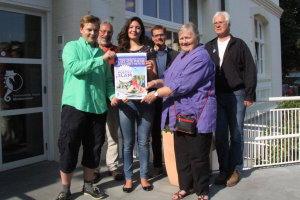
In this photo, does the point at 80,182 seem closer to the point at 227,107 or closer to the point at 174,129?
the point at 174,129

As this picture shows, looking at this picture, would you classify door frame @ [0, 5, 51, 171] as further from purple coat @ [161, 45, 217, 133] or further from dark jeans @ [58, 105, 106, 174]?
purple coat @ [161, 45, 217, 133]

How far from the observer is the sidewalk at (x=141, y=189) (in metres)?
3.23

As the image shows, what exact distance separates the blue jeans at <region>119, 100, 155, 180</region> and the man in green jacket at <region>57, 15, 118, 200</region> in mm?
201

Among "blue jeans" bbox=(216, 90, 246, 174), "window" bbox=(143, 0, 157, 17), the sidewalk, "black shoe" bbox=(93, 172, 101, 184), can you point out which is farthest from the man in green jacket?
"window" bbox=(143, 0, 157, 17)

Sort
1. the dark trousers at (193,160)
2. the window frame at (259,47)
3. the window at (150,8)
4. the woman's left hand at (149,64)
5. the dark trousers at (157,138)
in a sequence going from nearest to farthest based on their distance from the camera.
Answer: the dark trousers at (193,160) < the woman's left hand at (149,64) < the dark trousers at (157,138) < the window at (150,8) < the window frame at (259,47)

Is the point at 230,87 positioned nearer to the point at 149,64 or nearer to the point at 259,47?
the point at 149,64

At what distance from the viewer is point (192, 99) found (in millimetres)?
2926

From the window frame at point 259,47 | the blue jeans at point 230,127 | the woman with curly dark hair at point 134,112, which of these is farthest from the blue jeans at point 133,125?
the window frame at point 259,47

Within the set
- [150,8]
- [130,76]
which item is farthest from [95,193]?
[150,8]

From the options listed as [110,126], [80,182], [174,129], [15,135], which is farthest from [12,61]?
[174,129]

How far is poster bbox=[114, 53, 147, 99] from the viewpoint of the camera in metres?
2.98

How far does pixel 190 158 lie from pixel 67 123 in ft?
4.38

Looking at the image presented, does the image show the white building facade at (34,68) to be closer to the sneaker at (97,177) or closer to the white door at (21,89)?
the white door at (21,89)

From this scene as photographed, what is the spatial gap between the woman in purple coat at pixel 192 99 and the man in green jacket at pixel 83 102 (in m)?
0.53
